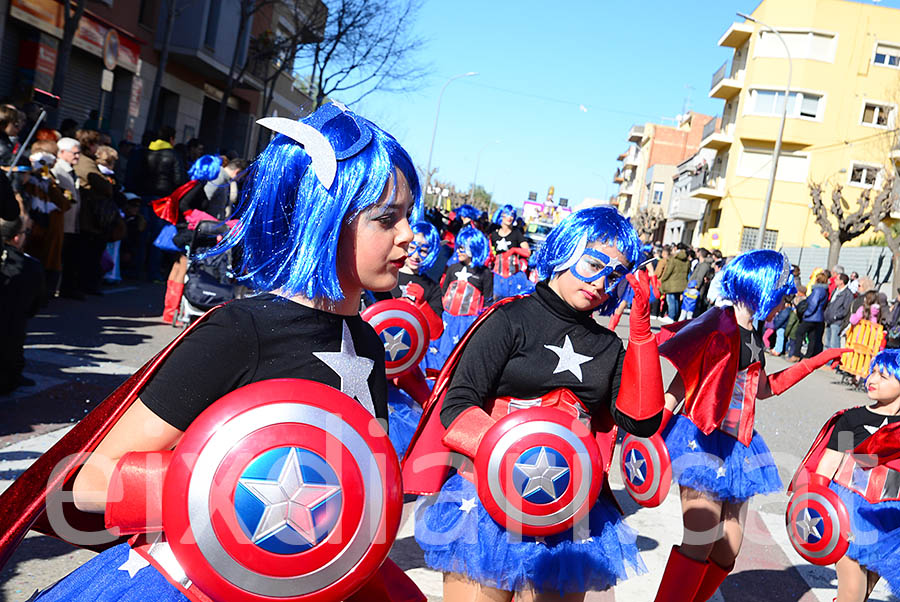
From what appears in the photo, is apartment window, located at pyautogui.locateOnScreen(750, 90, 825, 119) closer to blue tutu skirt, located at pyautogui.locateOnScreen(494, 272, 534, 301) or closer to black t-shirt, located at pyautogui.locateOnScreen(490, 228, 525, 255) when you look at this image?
black t-shirt, located at pyautogui.locateOnScreen(490, 228, 525, 255)

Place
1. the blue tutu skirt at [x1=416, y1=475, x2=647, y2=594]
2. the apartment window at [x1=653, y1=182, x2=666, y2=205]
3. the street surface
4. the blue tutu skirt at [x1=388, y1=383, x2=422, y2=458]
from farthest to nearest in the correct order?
the apartment window at [x1=653, y1=182, x2=666, y2=205] → the blue tutu skirt at [x1=388, y1=383, x2=422, y2=458] → the street surface → the blue tutu skirt at [x1=416, y1=475, x2=647, y2=594]

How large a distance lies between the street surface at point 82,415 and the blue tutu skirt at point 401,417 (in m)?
0.55

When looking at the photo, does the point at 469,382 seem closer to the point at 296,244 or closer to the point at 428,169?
the point at 296,244

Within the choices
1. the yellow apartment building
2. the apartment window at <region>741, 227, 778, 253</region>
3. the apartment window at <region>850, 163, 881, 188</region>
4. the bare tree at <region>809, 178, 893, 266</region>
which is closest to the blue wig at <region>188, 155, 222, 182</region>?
the bare tree at <region>809, 178, 893, 266</region>

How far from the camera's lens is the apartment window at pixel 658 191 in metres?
80.2

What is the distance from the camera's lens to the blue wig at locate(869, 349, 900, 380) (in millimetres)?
4293

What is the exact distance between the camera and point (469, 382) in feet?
9.86

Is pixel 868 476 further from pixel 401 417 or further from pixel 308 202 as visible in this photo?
pixel 308 202

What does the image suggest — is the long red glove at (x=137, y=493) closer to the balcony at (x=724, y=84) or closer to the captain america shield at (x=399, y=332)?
the captain america shield at (x=399, y=332)

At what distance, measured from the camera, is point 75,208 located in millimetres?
9953

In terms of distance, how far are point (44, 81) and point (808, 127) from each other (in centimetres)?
3700

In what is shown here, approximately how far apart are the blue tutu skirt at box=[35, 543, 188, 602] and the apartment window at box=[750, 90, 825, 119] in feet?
149

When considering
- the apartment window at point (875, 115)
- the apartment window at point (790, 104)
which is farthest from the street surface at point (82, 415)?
the apartment window at point (790, 104)

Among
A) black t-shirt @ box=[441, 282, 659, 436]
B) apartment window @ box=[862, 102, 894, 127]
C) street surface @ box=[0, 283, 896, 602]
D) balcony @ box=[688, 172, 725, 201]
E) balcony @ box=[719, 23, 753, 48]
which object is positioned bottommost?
street surface @ box=[0, 283, 896, 602]
